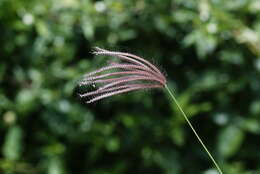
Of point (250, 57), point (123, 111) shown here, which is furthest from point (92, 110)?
point (250, 57)

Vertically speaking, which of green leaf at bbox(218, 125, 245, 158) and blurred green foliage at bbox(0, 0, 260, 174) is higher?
blurred green foliage at bbox(0, 0, 260, 174)

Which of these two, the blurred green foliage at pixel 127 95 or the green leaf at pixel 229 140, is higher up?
the blurred green foliage at pixel 127 95

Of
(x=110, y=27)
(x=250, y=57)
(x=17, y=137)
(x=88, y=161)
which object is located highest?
(x=110, y=27)

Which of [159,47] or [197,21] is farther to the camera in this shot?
[159,47]

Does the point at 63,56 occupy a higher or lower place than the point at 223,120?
higher

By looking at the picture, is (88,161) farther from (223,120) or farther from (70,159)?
(223,120)

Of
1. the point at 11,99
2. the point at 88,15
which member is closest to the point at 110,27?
the point at 88,15

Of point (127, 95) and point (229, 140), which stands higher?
point (127, 95)
